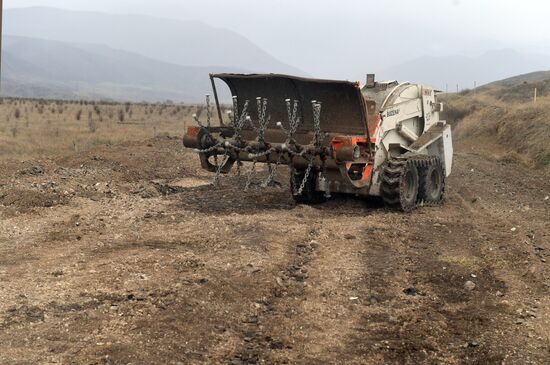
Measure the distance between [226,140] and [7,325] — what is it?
253 inches

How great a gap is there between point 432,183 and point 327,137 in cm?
334

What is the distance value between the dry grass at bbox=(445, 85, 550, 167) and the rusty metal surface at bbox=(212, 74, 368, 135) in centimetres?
1144

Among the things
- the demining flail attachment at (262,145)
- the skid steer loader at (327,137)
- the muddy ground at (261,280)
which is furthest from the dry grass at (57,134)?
the skid steer loader at (327,137)

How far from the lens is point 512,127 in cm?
2644

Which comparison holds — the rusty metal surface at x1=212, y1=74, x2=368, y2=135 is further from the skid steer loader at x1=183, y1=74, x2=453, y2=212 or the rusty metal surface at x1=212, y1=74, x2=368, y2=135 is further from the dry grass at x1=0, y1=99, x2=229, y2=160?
the dry grass at x1=0, y1=99, x2=229, y2=160

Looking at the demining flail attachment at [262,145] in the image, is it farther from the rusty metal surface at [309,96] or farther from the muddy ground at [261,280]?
the muddy ground at [261,280]

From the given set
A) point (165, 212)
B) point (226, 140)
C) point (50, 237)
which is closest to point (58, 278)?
point (50, 237)

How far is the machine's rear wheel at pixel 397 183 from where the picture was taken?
39.1 feet

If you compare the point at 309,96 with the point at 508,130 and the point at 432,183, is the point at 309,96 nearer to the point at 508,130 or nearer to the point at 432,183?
the point at 432,183

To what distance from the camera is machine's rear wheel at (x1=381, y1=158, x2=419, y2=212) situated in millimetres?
11914

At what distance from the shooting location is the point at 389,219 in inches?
447

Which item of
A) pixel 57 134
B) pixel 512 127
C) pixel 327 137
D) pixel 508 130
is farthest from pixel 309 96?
pixel 57 134


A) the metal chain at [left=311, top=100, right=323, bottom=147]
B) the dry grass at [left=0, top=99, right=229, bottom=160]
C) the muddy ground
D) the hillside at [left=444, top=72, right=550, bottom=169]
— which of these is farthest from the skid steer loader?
the dry grass at [left=0, top=99, right=229, bottom=160]

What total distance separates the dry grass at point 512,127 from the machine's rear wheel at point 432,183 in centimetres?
852
